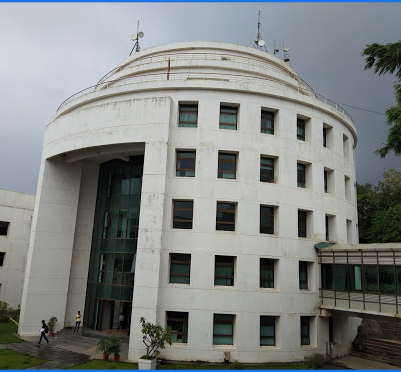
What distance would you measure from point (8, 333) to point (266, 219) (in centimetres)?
1887

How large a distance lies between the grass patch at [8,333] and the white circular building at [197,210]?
102 cm

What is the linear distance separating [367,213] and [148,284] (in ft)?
109

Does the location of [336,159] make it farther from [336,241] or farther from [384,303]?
[384,303]

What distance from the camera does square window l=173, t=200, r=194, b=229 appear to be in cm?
2117

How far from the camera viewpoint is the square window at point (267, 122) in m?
→ 23.3

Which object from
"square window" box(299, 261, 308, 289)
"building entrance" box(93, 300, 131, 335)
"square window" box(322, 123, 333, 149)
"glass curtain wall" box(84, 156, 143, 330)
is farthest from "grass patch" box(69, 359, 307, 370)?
"square window" box(322, 123, 333, 149)

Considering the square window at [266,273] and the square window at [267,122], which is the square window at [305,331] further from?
the square window at [267,122]

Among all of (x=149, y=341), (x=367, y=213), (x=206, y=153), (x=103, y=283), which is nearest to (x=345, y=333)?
(x=149, y=341)

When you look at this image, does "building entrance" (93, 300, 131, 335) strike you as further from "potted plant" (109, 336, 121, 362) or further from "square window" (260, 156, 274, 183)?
"square window" (260, 156, 274, 183)

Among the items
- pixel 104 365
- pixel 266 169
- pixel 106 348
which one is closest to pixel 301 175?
pixel 266 169

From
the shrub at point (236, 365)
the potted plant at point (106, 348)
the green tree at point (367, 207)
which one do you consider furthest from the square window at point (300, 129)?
the green tree at point (367, 207)

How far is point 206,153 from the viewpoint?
2156cm

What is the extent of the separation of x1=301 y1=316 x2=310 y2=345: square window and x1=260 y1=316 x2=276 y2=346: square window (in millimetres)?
1997

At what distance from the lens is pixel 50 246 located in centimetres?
2525
